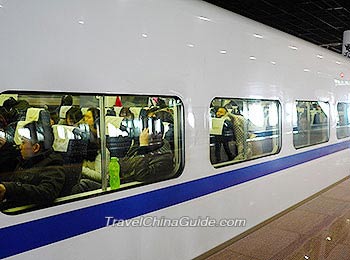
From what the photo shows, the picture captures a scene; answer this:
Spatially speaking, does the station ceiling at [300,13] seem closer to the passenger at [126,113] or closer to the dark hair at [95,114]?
the passenger at [126,113]

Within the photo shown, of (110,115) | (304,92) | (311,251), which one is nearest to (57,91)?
(110,115)

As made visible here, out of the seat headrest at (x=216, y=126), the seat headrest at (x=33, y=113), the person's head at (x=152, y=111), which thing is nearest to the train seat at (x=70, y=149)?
the seat headrest at (x=33, y=113)

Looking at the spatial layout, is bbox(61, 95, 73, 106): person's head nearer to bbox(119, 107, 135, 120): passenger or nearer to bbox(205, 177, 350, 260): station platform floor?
bbox(119, 107, 135, 120): passenger

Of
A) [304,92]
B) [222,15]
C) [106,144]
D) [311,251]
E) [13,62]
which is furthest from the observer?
[304,92]

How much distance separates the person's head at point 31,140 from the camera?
199 cm

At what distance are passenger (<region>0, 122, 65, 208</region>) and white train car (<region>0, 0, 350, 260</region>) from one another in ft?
0.20

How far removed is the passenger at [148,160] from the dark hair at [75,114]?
43cm

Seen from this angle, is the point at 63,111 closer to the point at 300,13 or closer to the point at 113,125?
the point at 113,125

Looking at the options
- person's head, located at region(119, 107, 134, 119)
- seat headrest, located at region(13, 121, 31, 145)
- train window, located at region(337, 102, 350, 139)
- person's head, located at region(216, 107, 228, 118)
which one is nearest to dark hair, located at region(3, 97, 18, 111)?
seat headrest, located at region(13, 121, 31, 145)

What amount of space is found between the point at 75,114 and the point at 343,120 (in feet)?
18.4

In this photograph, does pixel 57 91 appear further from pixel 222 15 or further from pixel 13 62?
pixel 222 15

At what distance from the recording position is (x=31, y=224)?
1.93 meters

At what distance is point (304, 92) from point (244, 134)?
1.60m

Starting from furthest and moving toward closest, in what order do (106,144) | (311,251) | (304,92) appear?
(304,92) < (311,251) < (106,144)
